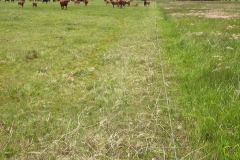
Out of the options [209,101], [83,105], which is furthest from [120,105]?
[209,101]

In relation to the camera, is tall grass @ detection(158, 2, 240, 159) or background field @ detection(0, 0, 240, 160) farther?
background field @ detection(0, 0, 240, 160)

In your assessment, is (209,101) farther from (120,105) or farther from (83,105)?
(83,105)

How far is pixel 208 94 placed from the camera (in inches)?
194

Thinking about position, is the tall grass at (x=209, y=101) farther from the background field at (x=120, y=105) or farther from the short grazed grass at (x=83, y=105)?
the short grazed grass at (x=83, y=105)

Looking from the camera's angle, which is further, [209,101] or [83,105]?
[83,105]

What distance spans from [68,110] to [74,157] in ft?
5.08

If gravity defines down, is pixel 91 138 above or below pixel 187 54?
below

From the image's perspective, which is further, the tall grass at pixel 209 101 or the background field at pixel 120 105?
the background field at pixel 120 105

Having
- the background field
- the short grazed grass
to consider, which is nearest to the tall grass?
the background field

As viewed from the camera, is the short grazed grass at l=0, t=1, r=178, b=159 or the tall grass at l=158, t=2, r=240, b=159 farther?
the short grazed grass at l=0, t=1, r=178, b=159

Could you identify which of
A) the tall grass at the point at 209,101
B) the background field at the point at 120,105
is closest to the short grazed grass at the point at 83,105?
the background field at the point at 120,105

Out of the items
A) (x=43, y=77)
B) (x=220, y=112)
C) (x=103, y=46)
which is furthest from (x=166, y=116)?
(x=103, y=46)

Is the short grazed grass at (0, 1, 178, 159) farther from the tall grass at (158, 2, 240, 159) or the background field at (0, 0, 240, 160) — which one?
the tall grass at (158, 2, 240, 159)

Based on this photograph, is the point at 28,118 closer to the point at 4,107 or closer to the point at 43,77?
the point at 4,107
